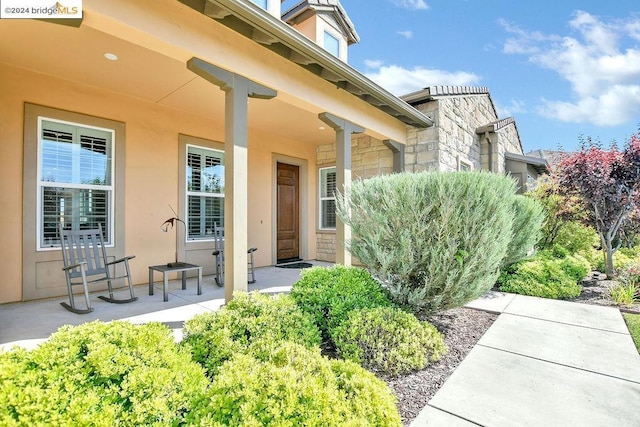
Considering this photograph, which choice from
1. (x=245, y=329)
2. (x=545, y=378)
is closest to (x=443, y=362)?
(x=545, y=378)

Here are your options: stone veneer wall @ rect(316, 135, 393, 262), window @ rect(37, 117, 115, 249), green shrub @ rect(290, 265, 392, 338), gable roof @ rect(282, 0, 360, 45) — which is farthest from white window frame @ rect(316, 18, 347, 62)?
green shrub @ rect(290, 265, 392, 338)

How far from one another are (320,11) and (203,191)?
537 cm

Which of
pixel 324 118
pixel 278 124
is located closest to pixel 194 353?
pixel 324 118

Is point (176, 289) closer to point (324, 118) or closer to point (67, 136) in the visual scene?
point (67, 136)

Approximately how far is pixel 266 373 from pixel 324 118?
161 inches

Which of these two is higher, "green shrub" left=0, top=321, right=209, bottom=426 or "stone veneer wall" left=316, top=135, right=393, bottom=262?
"stone veneer wall" left=316, top=135, right=393, bottom=262

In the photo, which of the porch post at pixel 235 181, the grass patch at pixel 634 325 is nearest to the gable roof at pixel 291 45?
the porch post at pixel 235 181

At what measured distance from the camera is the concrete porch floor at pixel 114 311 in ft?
10.2

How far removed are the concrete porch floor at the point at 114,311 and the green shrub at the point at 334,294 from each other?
1397mm

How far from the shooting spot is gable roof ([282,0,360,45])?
743cm

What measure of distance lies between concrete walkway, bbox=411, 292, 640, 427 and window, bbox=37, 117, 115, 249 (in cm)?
523

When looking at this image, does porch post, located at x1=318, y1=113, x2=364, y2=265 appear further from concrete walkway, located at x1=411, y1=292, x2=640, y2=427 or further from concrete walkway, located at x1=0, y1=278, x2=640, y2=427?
concrete walkway, located at x1=411, y1=292, x2=640, y2=427

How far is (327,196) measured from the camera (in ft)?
26.9

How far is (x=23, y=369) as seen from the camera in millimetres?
1519
